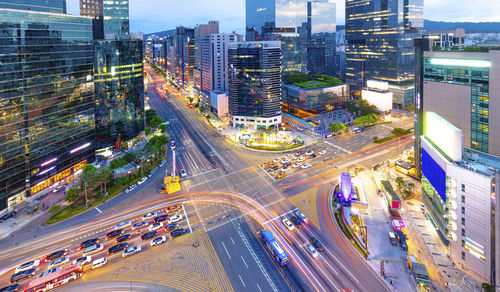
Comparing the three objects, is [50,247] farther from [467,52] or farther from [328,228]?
[467,52]

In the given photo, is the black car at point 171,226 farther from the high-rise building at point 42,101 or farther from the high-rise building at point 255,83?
the high-rise building at point 255,83

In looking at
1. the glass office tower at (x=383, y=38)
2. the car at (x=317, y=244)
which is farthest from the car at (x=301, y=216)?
the glass office tower at (x=383, y=38)

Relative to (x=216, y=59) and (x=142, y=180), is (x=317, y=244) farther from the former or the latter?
(x=216, y=59)

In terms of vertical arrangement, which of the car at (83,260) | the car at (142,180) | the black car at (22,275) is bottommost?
the black car at (22,275)

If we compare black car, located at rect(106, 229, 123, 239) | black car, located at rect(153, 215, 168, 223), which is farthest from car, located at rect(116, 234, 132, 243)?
black car, located at rect(153, 215, 168, 223)

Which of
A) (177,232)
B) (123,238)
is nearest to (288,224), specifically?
(177,232)

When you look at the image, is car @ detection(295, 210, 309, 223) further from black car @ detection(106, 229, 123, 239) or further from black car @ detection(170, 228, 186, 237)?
black car @ detection(106, 229, 123, 239)
